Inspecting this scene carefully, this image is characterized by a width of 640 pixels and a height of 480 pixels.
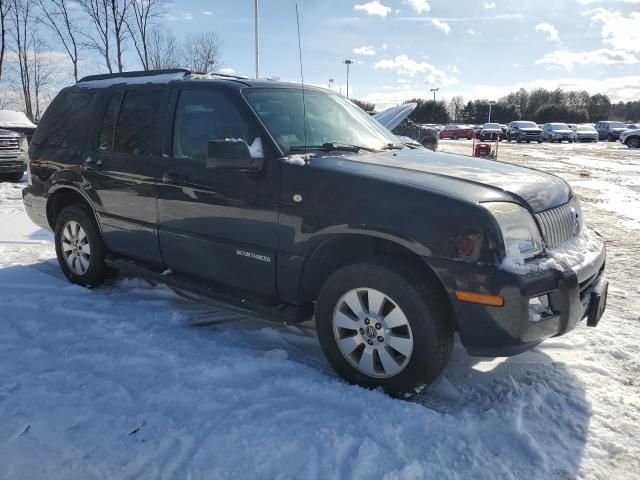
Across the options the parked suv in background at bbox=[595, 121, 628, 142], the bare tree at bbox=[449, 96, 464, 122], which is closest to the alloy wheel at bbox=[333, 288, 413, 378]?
the parked suv in background at bbox=[595, 121, 628, 142]

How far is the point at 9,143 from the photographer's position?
444 inches

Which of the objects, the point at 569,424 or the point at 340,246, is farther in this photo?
the point at 340,246

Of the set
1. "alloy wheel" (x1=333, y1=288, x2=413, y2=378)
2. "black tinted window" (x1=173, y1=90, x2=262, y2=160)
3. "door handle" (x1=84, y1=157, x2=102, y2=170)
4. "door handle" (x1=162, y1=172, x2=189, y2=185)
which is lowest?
"alloy wheel" (x1=333, y1=288, x2=413, y2=378)

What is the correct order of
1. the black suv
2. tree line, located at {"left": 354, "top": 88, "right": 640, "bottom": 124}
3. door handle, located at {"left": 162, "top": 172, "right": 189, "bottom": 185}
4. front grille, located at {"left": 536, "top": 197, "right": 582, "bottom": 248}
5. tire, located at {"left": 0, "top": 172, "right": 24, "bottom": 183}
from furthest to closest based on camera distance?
tree line, located at {"left": 354, "top": 88, "right": 640, "bottom": 124}
tire, located at {"left": 0, "top": 172, "right": 24, "bottom": 183}
door handle, located at {"left": 162, "top": 172, "right": 189, "bottom": 185}
front grille, located at {"left": 536, "top": 197, "right": 582, "bottom": 248}
the black suv

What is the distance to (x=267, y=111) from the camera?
3572 mm

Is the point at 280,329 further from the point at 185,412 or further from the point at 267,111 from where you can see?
the point at 267,111

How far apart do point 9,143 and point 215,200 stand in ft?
33.1

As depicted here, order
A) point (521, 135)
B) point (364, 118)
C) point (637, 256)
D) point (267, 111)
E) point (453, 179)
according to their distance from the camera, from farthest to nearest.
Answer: point (521, 135) < point (637, 256) < point (364, 118) < point (267, 111) < point (453, 179)

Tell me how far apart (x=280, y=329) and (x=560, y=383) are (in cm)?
201

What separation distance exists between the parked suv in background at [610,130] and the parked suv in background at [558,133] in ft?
12.4

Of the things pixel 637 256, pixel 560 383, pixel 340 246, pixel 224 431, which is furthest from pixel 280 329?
pixel 637 256

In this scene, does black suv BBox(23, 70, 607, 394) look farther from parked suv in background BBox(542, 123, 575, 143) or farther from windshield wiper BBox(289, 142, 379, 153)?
parked suv in background BBox(542, 123, 575, 143)

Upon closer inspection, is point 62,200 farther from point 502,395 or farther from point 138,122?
point 502,395

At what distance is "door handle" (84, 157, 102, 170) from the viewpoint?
4465 mm
